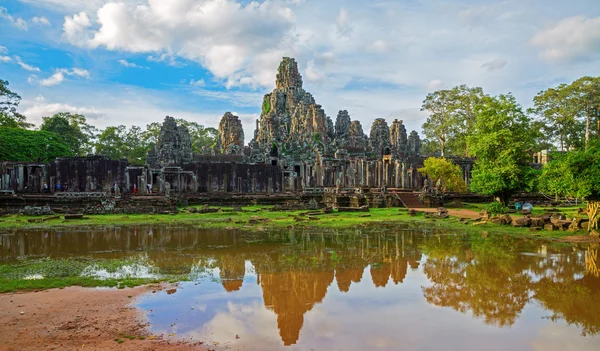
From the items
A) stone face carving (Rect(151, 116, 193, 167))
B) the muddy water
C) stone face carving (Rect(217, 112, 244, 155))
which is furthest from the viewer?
stone face carving (Rect(217, 112, 244, 155))

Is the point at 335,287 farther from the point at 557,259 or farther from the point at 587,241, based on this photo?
the point at 587,241

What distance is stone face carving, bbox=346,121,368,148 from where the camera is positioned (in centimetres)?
5875

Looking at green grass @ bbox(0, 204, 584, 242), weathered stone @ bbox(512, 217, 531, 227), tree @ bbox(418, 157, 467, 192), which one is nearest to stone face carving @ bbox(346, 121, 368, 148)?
tree @ bbox(418, 157, 467, 192)

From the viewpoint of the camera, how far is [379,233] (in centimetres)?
1716

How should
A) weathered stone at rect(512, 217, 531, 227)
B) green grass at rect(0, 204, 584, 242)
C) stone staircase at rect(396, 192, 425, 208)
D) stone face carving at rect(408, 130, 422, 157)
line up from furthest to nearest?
stone face carving at rect(408, 130, 422, 157)
stone staircase at rect(396, 192, 425, 208)
green grass at rect(0, 204, 584, 242)
weathered stone at rect(512, 217, 531, 227)

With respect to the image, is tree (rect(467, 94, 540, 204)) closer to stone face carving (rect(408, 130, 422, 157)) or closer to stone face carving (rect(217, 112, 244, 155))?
stone face carving (rect(217, 112, 244, 155))

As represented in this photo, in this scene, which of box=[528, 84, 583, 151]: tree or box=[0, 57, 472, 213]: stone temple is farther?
box=[528, 84, 583, 151]: tree

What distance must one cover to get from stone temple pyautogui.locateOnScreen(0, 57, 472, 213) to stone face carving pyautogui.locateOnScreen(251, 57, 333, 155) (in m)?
0.16

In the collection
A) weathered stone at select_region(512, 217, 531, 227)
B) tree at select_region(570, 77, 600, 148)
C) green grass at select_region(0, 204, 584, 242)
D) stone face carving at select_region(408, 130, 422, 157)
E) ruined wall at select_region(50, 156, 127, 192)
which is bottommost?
green grass at select_region(0, 204, 584, 242)

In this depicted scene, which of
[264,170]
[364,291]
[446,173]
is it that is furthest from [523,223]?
[264,170]

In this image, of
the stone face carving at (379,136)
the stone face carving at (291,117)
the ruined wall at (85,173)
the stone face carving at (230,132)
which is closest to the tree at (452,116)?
the stone face carving at (379,136)

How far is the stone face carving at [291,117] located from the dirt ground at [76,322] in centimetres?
3955

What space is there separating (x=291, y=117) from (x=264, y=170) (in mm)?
26839

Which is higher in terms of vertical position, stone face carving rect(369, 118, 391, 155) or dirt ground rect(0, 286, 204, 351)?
stone face carving rect(369, 118, 391, 155)
